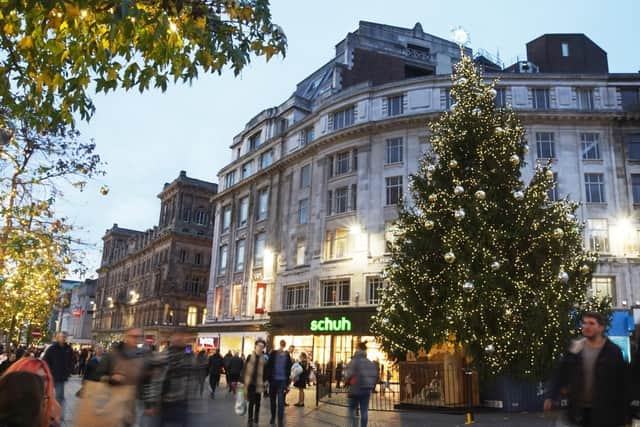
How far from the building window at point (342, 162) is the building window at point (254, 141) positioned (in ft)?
38.8

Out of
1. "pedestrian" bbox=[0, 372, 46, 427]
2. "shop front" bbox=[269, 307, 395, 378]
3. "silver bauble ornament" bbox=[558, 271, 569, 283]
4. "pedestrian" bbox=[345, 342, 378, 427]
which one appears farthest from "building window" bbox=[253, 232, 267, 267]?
"pedestrian" bbox=[0, 372, 46, 427]

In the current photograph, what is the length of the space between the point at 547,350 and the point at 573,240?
3810 mm

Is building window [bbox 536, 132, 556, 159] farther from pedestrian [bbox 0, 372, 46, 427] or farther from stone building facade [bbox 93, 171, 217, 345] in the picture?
stone building facade [bbox 93, 171, 217, 345]

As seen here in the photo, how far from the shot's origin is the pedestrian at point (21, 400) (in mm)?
3483

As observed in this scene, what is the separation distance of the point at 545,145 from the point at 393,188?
30.4 ft

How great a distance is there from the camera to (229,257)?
46.5 metres

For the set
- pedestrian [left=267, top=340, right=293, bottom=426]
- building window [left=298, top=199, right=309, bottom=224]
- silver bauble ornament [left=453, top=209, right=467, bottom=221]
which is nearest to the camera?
pedestrian [left=267, top=340, right=293, bottom=426]

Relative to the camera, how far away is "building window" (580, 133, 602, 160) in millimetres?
31953

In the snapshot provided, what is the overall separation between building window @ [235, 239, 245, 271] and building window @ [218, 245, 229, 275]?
1692mm

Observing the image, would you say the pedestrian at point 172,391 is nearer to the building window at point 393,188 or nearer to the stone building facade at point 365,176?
the stone building facade at point 365,176

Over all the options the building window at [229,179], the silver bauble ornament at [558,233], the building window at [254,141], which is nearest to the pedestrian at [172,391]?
the silver bauble ornament at [558,233]

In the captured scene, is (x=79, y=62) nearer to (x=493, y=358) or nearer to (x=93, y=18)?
(x=93, y=18)

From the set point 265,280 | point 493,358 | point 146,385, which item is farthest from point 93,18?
point 265,280

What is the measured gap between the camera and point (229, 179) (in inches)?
2005
